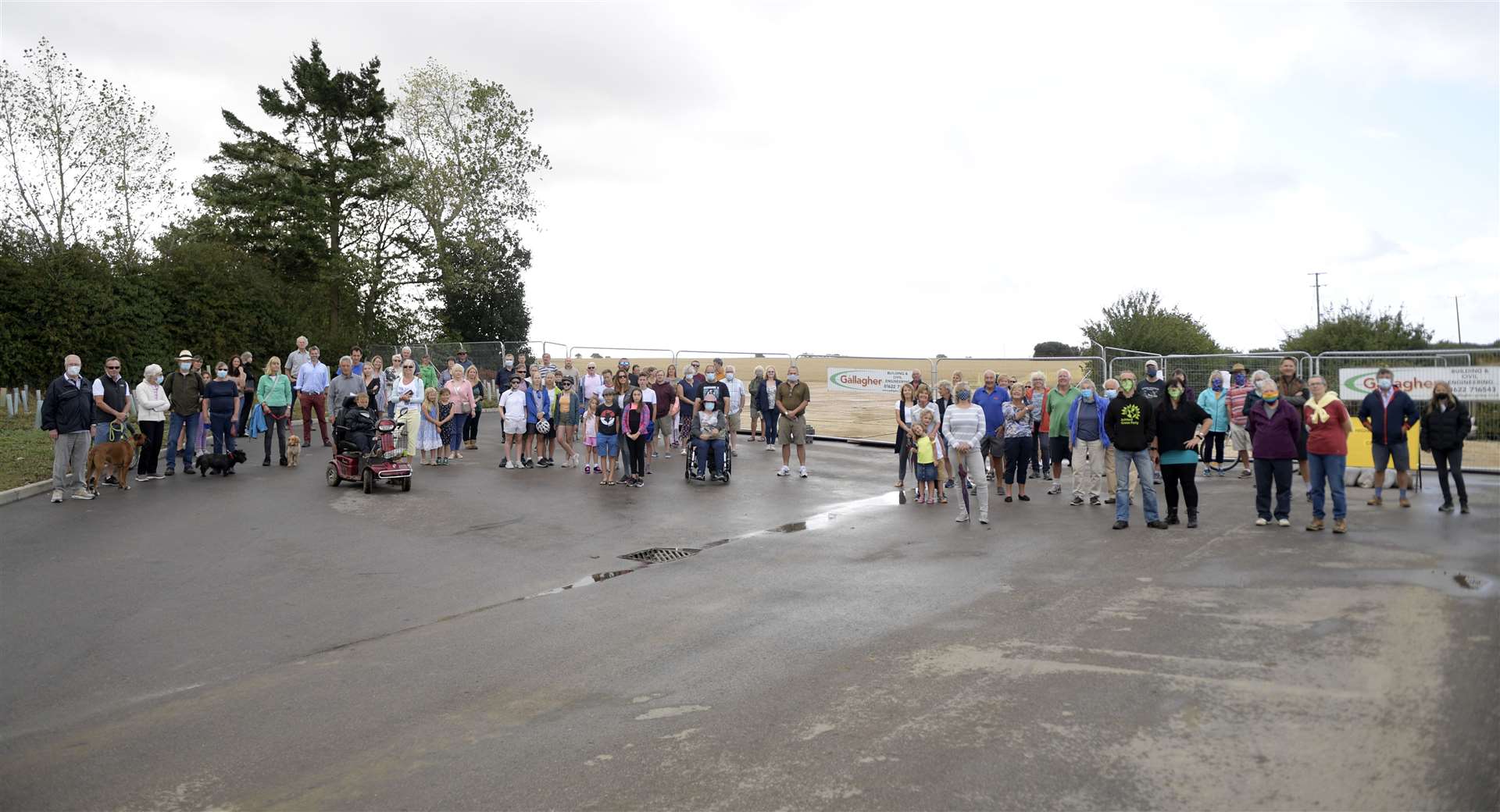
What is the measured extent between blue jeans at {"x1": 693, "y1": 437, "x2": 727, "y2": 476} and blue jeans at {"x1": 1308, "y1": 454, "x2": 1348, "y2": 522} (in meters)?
→ 8.83

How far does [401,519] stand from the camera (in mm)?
13375

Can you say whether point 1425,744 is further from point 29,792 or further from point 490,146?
point 490,146

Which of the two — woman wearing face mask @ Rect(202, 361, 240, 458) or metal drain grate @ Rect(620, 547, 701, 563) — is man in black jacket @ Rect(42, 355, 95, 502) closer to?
woman wearing face mask @ Rect(202, 361, 240, 458)

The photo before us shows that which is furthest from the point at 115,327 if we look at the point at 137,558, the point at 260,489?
the point at 137,558

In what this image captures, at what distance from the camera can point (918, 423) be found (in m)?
15.1

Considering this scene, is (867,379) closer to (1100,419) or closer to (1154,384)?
(1154,384)

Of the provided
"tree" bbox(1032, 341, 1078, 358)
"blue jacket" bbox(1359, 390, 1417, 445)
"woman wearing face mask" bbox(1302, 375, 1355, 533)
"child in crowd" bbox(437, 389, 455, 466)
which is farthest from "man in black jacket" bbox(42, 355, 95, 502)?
"tree" bbox(1032, 341, 1078, 358)

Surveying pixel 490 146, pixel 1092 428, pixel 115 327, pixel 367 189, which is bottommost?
pixel 1092 428

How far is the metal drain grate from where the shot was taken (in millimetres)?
11094

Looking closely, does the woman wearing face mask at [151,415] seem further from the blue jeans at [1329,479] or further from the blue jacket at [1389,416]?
the blue jacket at [1389,416]

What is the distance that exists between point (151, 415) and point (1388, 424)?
62.0 feet

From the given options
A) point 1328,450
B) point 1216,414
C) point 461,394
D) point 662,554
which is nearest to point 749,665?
point 662,554

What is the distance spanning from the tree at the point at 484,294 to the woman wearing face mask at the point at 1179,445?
134ft

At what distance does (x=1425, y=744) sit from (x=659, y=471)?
14660mm
